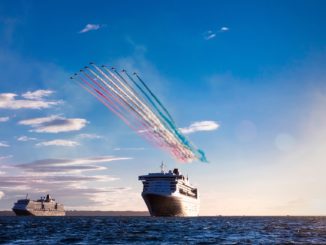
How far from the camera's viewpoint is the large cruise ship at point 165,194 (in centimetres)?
13188

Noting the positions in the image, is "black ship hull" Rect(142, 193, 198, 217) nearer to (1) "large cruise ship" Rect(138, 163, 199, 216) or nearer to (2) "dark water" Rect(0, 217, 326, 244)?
(1) "large cruise ship" Rect(138, 163, 199, 216)

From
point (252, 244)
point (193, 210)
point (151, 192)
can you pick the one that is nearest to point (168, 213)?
point (151, 192)

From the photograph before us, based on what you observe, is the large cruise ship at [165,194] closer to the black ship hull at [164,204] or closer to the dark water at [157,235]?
the black ship hull at [164,204]

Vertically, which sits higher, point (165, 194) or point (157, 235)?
point (165, 194)

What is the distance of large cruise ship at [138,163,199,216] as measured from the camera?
13188 cm

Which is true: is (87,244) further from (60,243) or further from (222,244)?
(222,244)

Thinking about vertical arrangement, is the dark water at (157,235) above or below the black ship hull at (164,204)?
below

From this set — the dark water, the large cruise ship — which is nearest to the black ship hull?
the large cruise ship

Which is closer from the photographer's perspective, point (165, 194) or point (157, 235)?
point (157, 235)

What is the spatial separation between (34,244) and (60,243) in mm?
3063

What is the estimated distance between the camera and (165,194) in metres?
131

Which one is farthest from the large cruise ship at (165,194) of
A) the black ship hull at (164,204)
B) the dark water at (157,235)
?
the dark water at (157,235)

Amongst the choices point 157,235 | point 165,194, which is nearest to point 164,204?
point 165,194

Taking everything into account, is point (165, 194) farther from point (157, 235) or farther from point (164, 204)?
point (157, 235)
